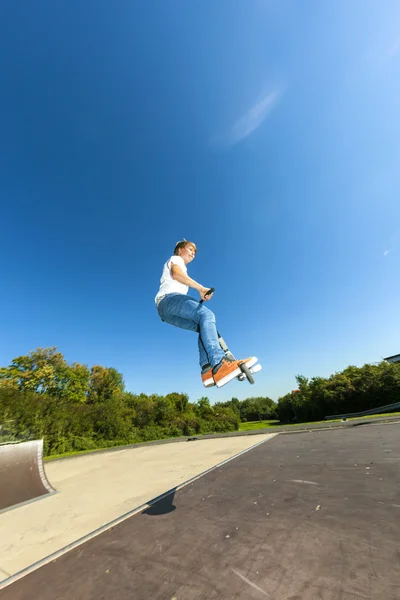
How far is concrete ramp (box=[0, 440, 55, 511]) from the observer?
4625 millimetres

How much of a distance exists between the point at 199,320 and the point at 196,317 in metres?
0.05

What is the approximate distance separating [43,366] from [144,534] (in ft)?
100

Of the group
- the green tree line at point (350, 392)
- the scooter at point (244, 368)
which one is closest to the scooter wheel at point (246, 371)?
Result: the scooter at point (244, 368)

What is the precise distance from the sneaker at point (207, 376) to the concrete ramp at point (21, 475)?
4855 millimetres

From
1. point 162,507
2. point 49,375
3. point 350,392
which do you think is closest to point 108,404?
point 49,375

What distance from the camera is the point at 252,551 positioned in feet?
6.37

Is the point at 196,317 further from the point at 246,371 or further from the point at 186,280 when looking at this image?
the point at 246,371

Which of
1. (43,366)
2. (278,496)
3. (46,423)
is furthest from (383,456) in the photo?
(43,366)

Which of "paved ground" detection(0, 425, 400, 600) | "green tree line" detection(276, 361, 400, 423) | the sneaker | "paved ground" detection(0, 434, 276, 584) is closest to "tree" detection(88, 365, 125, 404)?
"paved ground" detection(0, 434, 276, 584)

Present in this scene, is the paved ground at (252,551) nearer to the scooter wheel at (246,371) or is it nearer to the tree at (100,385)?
the scooter wheel at (246,371)

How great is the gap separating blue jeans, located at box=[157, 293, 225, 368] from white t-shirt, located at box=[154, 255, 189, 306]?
0.07 m

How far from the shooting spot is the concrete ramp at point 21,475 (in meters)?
4.62

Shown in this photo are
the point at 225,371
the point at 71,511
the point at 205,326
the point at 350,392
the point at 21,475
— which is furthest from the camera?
the point at 350,392

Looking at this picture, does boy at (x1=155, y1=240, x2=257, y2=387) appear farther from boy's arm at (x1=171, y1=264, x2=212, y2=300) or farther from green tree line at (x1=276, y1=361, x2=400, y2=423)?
green tree line at (x1=276, y1=361, x2=400, y2=423)
